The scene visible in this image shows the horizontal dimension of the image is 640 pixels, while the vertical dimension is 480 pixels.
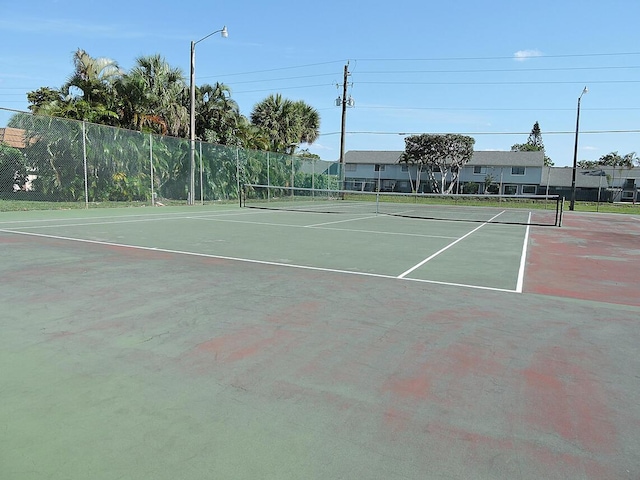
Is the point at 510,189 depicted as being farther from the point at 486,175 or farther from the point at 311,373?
the point at 311,373

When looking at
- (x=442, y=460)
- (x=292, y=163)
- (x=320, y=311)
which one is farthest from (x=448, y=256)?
(x=292, y=163)

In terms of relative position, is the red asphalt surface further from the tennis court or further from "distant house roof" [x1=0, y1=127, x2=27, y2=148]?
"distant house roof" [x1=0, y1=127, x2=27, y2=148]

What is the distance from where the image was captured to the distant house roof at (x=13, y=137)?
1571cm

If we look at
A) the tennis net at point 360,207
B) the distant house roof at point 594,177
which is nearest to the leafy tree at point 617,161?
the distant house roof at point 594,177

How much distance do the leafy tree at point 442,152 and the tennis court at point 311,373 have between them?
52.6 meters

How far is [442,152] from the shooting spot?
58250mm

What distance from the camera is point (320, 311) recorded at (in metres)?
5.11

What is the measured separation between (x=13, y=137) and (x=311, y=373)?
56.4 feet

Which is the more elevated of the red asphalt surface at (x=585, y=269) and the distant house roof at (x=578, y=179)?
the distant house roof at (x=578, y=179)

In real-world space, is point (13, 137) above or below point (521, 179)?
below

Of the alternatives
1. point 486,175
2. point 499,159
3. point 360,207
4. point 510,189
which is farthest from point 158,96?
point 510,189

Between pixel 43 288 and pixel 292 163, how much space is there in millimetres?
27829

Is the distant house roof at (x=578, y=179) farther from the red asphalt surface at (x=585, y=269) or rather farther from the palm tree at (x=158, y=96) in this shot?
the red asphalt surface at (x=585, y=269)

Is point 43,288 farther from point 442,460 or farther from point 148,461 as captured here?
point 442,460
